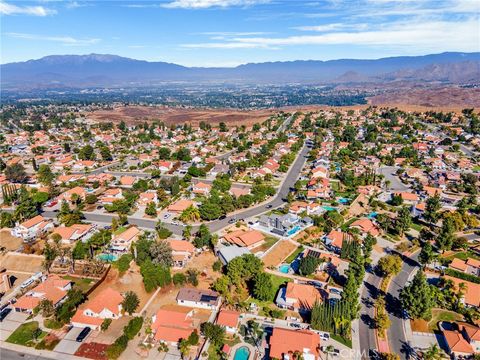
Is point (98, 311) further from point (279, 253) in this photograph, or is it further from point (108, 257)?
point (279, 253)

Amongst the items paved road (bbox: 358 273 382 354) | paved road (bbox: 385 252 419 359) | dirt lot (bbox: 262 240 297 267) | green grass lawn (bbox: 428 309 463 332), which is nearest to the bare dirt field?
dirt lot (bbox: 262 240 297 267)

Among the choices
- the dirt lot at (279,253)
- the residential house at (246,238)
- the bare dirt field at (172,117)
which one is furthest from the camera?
the bare dirt field at (172,117)

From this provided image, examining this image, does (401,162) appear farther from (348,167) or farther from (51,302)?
(51,302)

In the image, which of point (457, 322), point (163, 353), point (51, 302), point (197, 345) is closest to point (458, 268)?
point (457, 322)

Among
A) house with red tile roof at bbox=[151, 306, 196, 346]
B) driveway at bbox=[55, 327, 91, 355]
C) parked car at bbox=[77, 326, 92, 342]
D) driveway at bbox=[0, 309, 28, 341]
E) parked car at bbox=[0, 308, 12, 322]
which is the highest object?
house with red tile roof at bbox=[151, 306, 196, 346]

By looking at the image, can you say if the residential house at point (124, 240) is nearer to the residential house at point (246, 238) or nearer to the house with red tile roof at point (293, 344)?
the residential house at point (246, 238)

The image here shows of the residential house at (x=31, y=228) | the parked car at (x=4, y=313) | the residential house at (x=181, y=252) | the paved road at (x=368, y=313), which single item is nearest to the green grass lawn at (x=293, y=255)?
the paved road at (x=368, y=313)

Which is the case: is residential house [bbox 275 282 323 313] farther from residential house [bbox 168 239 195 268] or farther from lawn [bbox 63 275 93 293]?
lawn [bbox 63 275 93 293]
